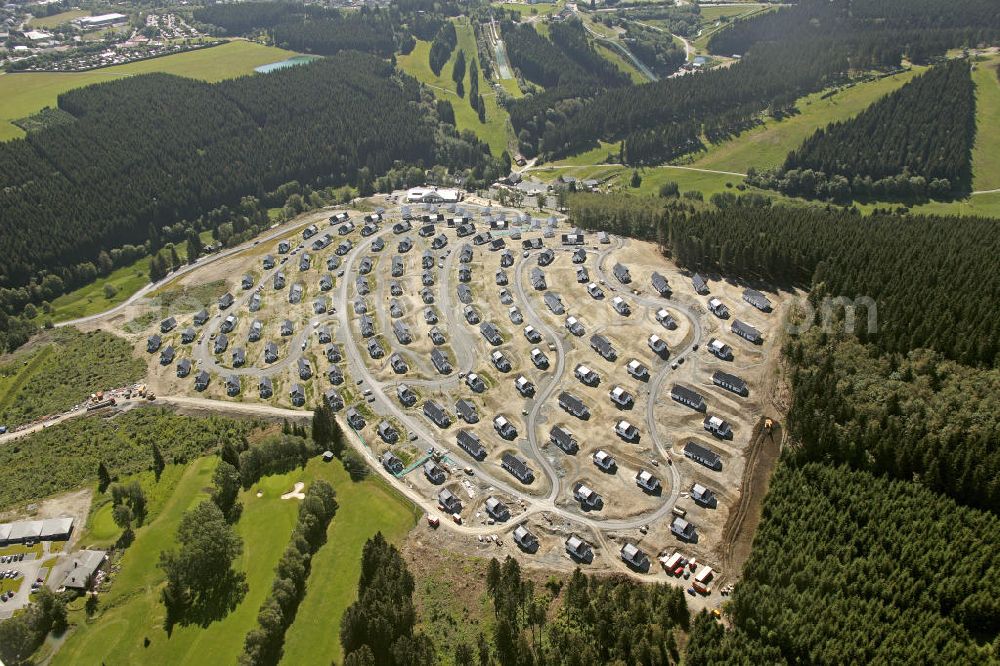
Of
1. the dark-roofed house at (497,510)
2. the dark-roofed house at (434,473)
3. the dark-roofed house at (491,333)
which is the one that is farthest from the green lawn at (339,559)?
the dark-roofed house at (491,333)

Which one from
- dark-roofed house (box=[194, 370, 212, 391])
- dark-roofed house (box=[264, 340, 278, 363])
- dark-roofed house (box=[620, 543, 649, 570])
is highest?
dark-roofed house (box=[620, 543, 649, 570])

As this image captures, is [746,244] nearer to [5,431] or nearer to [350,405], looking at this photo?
[350,405]

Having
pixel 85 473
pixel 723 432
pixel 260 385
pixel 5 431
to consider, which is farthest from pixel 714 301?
pixel 5 431

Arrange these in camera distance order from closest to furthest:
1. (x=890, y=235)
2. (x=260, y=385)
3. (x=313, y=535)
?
(x=313, y=535) → (x=260, y=385) → (x=890, y=235)

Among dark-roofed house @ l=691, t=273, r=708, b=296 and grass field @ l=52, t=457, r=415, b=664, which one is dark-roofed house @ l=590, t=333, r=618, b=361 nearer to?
dark-roofed house @ l=691, t=273, r=708, b=296

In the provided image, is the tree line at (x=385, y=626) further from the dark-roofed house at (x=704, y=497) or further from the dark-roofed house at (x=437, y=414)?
the dark-roofed house at (x=704, y=497)

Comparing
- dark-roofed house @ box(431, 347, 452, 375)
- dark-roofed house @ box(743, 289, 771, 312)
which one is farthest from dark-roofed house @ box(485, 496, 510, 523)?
dark-roofed house @ box(743, 289, 771, 312)
